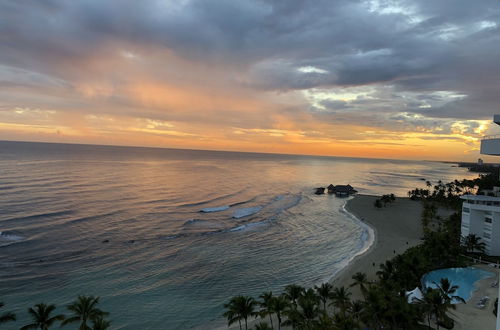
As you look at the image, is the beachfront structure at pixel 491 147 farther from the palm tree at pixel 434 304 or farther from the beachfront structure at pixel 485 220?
the beachfront structure at pixel 485 220

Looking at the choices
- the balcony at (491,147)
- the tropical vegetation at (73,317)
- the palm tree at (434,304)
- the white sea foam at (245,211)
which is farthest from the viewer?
the white sea foam at (245,211)

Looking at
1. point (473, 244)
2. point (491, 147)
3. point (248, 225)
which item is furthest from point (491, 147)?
point (248, 225)

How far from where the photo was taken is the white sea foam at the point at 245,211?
73312mm

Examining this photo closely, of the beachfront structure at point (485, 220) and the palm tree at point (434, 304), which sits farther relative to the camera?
the beachfront structure at point (485, 220)

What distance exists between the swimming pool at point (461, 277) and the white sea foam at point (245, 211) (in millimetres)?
44070

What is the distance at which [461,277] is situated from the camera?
3425cm

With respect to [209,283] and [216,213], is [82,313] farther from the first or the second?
[216,213]

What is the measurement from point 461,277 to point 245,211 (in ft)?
164

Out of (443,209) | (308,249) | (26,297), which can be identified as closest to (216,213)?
(308,249)

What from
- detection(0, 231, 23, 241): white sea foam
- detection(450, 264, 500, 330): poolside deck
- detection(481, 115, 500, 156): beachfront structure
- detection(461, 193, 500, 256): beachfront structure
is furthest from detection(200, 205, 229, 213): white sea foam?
detection(481, 115, 500, 156): beachfront structure

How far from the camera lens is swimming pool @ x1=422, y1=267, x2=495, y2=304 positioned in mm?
31989

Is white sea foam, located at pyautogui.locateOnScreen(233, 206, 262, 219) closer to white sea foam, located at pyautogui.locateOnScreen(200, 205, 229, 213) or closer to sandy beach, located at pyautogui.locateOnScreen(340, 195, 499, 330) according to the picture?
white sea foam, located at pyautogui.locateOnScreen(200, 205, 229, 213)

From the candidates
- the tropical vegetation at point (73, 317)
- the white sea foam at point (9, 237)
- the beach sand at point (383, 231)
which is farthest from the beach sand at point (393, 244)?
the white sea foam at point (9, 237)

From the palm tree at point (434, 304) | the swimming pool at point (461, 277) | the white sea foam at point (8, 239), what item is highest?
the palm tree at point (434, 304)
